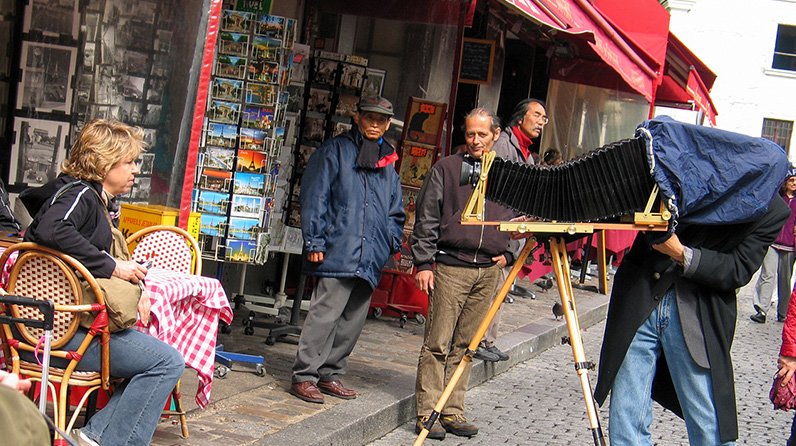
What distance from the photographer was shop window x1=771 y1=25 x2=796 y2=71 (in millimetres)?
29109

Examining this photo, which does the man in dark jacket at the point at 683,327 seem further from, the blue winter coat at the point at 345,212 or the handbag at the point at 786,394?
the blue winter coat at the point at 345,212

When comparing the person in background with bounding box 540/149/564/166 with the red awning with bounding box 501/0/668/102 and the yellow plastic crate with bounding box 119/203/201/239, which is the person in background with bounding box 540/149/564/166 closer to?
the red awning with bounding box 501/0/668/102

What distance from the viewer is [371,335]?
7.54 m

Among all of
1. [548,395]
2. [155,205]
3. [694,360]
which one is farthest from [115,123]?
[548,395]

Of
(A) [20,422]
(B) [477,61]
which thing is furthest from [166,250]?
(B) [477,61]

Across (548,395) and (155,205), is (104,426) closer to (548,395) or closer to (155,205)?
(155,205)

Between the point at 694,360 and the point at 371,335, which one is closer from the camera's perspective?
the point at 694,360

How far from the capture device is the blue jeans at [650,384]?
361cm

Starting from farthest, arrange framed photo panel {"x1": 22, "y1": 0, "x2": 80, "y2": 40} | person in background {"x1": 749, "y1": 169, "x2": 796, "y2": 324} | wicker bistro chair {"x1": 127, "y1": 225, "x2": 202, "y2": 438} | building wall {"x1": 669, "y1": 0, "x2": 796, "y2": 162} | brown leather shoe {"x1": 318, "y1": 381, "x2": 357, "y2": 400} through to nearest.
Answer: building wall {"x1": 669, "y1": 0, "x2": 796, "y2": 162}, person in background {"x1": 749, "y1": 169, "x2": 796, "y2": 324}, framed photo panel {"x1": 22, "y1": 0, "x2": 80, "y2": 40}, brown leather shoe {"x1": 318, "y1": 381, "x2": 357, "y2": 400}, wicker bistro chair {"x1": 127, "y1": 225, "x2": 202, "y2": 438}

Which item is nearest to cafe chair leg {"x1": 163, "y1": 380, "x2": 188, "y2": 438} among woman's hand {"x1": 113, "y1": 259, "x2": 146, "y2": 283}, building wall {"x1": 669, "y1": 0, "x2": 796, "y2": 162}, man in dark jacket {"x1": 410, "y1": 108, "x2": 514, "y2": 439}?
woman's hand {"x1": 113, "y1": 259, "x2": 146, "y2": 283}

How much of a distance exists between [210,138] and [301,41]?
2180 mm

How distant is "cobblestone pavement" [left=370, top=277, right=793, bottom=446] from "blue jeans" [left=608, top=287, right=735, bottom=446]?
1.52 meters

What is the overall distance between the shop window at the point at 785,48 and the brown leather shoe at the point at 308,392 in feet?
92.3

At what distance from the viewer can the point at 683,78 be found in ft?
43.3
